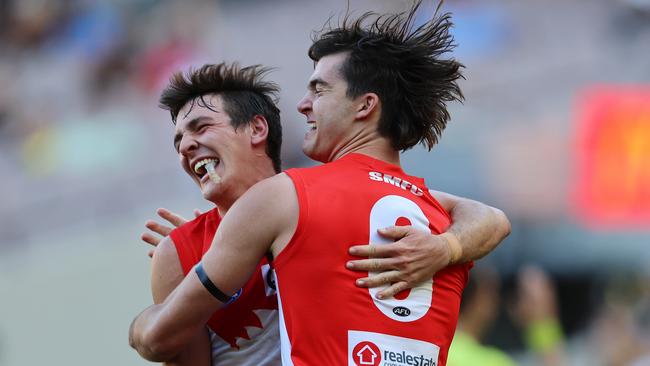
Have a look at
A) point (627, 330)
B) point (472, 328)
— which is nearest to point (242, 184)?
point (472, 328)

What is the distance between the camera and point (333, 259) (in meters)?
4.00

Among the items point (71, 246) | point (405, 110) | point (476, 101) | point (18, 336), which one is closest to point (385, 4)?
point (476, 101)

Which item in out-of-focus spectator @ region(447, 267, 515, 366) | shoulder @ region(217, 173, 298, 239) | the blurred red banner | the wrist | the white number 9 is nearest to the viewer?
shoulder @ region(217, 173, 298, 239)

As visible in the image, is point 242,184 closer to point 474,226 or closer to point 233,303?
point 233,303

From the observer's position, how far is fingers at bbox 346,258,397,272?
158 inches

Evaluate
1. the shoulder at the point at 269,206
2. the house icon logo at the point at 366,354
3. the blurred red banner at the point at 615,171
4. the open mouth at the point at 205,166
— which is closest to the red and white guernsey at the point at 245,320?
the open mouth at the point at 205,166

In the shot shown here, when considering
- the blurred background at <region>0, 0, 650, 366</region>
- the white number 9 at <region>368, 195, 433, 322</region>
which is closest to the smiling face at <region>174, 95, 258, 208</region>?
the white number 9 at <region>368, 195, 433, 322</region>

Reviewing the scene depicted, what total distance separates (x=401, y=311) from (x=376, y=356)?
0.66ft

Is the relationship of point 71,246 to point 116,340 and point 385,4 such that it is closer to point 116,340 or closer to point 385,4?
point 116,340

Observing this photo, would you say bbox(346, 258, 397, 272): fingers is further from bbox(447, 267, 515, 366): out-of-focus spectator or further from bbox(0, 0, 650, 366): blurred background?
bbox(0, 0, 650, 366): blurred background

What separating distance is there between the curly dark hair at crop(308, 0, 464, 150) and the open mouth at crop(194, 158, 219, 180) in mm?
597

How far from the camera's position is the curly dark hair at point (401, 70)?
448 cm

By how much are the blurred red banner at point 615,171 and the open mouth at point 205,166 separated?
9761mm

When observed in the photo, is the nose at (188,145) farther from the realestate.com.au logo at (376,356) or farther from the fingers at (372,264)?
the realestate.com.au logo at (376,356)
